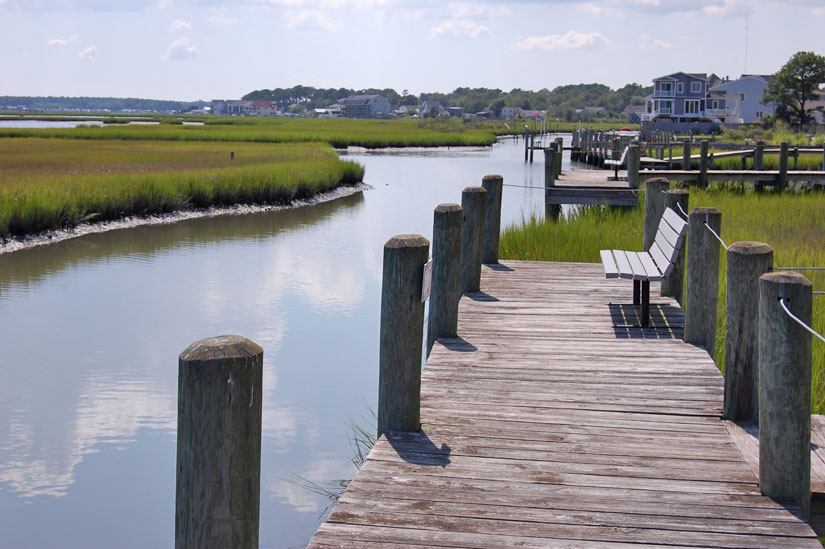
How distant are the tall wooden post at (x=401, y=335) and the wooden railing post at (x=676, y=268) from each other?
393cm

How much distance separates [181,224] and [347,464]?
17096 mm

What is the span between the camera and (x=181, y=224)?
23.5m

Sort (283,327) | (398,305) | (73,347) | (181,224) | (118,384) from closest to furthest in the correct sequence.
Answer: (398,305) < (118,384) < (73,347) < (283,327) < (181,224)

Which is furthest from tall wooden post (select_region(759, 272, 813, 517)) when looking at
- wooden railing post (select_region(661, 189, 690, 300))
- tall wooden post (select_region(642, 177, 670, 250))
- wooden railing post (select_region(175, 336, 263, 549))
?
tall wooden post (select_region(642, 177, 670, 250))

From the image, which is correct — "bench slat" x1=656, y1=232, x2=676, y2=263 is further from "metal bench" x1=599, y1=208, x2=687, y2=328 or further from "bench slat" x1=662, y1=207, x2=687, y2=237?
"bench slat" x1=662, y1=207, x2=687, y2=237

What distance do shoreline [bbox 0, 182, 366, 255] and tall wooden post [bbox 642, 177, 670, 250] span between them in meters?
13.6

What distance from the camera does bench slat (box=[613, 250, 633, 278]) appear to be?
7445 millimetres

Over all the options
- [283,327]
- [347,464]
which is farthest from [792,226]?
[347,464]

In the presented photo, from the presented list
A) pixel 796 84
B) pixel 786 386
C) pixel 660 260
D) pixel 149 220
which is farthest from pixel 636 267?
pixel 796 84

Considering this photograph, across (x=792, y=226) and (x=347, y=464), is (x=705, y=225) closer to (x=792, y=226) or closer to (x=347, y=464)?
(x=347, y=464)

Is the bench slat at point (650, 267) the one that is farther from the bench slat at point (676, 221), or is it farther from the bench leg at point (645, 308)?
the bench slat at point (676, 221)

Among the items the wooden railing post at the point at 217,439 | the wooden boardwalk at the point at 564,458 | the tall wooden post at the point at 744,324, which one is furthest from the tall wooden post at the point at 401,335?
the wooden railing post at the point at 217,439

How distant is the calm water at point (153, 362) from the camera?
698cm

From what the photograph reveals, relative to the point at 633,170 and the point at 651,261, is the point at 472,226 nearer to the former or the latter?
the point at 651,261
